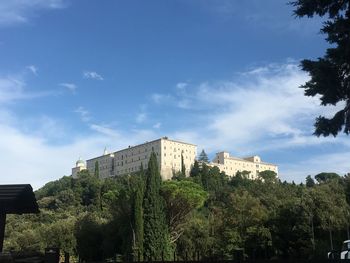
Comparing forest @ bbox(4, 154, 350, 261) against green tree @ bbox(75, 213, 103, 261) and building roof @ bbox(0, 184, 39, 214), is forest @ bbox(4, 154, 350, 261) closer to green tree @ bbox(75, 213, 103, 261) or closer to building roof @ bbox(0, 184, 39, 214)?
green tree @ bbox(75, 213, 103, 261)

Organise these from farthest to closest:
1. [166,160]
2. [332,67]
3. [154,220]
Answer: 1. [166,160]
2. [154,220]
3. [332,67]

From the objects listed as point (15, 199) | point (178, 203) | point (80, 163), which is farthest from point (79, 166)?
point (15, 199)

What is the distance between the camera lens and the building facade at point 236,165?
14725 cm

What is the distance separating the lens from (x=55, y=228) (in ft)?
162

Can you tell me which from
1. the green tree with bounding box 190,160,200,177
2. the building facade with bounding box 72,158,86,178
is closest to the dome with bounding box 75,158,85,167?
the building facade with bounding box 72,158,86,178

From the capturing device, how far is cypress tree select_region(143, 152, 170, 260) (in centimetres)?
4494

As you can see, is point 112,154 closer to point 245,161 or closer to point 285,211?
point 245,161

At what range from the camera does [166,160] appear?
131750mm

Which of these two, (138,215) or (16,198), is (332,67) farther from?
(138,215)

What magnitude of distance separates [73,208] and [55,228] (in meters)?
36.5

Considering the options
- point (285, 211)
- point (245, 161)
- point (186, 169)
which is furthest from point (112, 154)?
point (285, 211)

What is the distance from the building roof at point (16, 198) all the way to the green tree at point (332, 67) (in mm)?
7080

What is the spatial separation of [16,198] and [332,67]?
7.73 m

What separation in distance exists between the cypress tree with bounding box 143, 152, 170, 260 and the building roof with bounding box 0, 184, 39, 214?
3342cm
